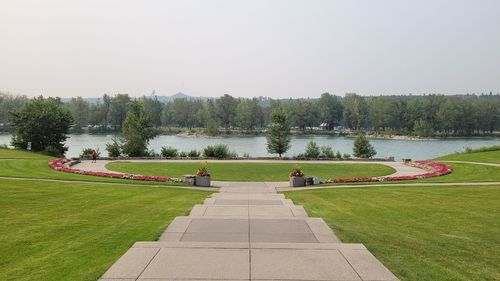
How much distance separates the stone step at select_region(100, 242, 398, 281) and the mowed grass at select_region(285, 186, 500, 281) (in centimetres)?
66

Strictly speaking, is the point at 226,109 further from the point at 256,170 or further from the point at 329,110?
the point at 256,170

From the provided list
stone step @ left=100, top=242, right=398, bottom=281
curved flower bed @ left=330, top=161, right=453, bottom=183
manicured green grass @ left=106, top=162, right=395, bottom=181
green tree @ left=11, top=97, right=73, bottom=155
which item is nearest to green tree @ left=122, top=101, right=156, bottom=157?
green tree @ left=11, top=97, right=73, bottom=155

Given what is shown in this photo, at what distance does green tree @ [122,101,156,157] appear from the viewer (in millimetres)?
58281

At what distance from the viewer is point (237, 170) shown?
127 ft

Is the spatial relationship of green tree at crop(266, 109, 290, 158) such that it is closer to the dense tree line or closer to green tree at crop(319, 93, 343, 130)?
the dense tree line

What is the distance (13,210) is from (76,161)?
98.8 feet

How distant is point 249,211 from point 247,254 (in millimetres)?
6314

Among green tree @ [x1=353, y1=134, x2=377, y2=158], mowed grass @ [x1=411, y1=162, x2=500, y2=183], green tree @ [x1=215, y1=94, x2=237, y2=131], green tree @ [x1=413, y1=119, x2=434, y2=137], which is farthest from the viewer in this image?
green tree @ [x1=215, y1=94, x2=237, y2=131]

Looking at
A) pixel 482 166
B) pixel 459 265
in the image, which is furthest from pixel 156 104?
pixel 459 265

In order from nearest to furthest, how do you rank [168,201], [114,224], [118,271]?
1. [118,271]
2. [114,224]
3. [168,201]

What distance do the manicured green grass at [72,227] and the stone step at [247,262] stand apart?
64 cm

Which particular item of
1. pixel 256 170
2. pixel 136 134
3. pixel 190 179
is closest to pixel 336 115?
pixel 136 134

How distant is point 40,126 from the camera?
60969 millimetres

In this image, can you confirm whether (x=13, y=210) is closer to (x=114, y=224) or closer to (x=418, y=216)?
(x=114, y=224)
